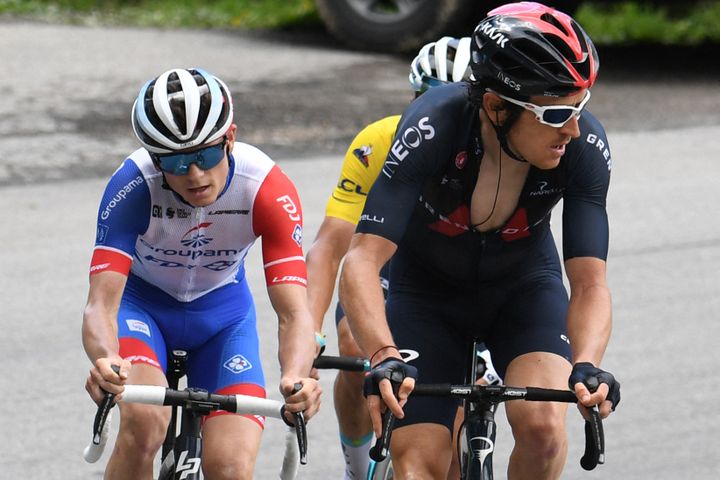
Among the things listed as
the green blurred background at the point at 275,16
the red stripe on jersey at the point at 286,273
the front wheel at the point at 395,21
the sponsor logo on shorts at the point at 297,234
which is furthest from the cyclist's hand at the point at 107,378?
the green blurred background at the point at 275,16

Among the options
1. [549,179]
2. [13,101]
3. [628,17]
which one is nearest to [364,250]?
[549,179]

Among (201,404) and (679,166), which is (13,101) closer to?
(679,166)

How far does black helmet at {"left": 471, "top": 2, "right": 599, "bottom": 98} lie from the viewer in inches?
167

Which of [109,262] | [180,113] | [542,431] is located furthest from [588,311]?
[109,262]

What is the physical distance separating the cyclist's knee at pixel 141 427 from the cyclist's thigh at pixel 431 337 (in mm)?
874

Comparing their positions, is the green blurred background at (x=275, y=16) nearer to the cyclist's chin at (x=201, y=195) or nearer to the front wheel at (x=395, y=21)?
the front wheel at (x=395, y=21)

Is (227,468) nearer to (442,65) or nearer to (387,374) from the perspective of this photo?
(387,374)

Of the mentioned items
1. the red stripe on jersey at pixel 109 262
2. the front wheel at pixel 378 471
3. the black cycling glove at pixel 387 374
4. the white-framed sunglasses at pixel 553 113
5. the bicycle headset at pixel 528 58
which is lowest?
the front wheel at pixel 378 471

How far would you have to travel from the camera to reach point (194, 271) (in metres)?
5.11

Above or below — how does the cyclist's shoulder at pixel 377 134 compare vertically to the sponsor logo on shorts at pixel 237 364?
above

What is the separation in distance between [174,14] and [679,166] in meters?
7.50

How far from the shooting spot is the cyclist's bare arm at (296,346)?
422 centimetres

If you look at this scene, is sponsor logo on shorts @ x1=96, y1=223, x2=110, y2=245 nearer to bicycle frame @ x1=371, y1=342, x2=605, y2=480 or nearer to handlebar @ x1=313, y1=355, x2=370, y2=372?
handlebar @ x1=313, y1=355, x2=370, y2=372

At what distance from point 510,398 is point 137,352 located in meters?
1.34
